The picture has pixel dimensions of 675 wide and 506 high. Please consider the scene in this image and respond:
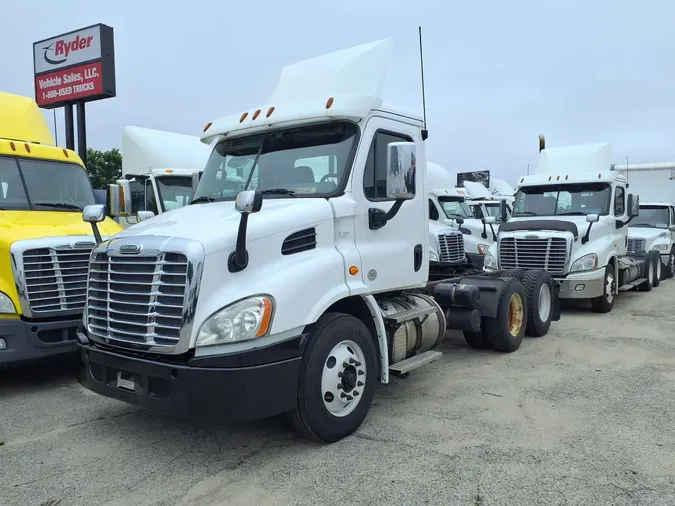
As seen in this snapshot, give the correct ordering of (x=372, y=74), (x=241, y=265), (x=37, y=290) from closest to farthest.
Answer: (x=241, y=265)
(x=372, y=74)
(x=37, y=290)

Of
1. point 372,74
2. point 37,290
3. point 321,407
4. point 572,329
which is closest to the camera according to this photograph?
point 321,407

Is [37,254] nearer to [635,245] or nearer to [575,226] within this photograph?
[575,226]

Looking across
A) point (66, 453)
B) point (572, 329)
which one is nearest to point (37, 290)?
point (66, 453)

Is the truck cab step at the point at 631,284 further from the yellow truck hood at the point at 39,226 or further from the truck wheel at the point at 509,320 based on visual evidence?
the yellow truck hood at the point at 39,226

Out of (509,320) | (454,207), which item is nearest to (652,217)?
(454,207)

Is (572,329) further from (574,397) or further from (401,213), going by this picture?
(401,213)

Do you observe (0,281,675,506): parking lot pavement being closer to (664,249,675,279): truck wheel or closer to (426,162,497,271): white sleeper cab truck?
(426,162,497,271): white sleeper cab truck

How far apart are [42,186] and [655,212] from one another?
607 inches

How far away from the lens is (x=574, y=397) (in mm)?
5430

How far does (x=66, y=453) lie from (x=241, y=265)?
2.05 metres

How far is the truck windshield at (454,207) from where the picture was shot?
552 inches

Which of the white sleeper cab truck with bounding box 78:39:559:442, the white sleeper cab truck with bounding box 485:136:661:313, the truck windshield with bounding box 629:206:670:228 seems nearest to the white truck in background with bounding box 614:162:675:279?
the truck windshield with bounding box 629:206:670:228

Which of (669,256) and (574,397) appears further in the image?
(669,256)

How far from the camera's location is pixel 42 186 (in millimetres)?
7031
